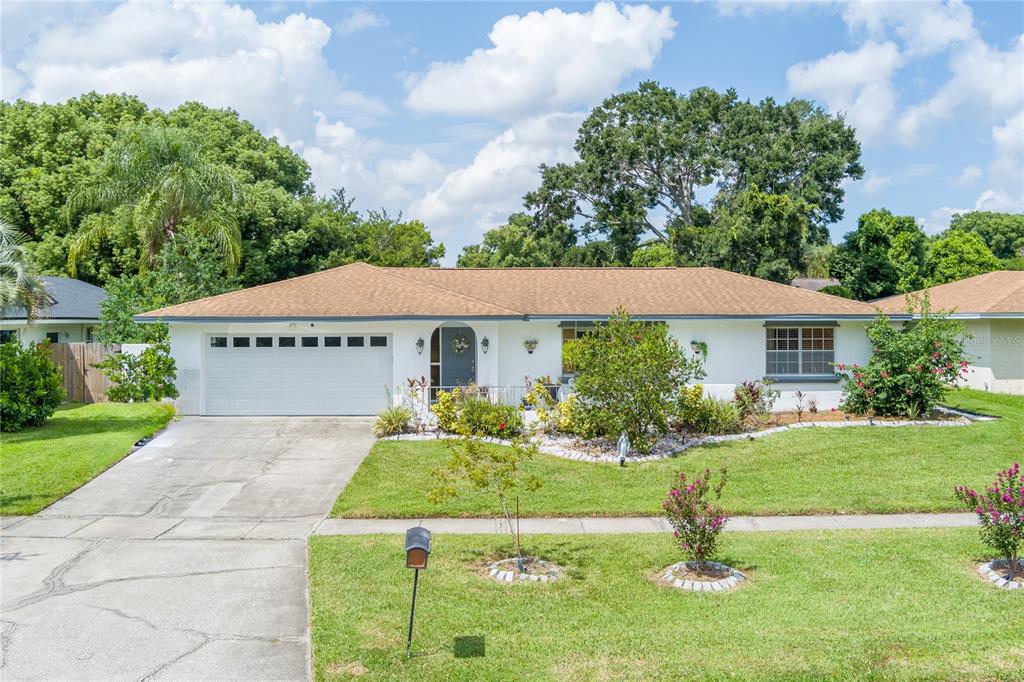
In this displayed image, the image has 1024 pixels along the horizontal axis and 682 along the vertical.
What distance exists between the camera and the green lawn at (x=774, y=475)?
1227 cm

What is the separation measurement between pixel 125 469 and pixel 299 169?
1248 inches

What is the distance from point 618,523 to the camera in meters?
11.6

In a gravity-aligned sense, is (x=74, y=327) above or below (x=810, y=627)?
above

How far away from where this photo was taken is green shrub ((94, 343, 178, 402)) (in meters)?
20.5

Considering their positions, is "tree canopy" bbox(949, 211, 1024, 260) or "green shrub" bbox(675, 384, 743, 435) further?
"tree canopy" bbox(949, 211, 1024, 260)

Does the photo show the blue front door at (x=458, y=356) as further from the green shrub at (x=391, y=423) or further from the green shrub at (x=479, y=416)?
the green shrub at (x=391, y=423)

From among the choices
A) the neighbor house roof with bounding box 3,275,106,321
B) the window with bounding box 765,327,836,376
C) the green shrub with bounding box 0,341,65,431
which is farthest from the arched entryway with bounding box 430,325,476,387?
the neighbor house roof with bounding box 3,275,106,321

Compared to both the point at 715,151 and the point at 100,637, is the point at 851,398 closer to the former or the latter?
the point at 100,637

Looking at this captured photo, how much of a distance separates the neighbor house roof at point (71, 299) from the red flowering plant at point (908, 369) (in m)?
24.3

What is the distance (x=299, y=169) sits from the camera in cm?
4384

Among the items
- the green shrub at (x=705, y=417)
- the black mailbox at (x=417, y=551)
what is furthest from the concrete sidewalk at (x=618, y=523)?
the green shrub at (x=705, y=417)

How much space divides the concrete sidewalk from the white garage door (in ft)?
27.6

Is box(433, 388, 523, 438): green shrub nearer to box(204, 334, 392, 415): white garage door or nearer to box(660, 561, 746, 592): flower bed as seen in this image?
box(204, 334, 392, 415): white garage door

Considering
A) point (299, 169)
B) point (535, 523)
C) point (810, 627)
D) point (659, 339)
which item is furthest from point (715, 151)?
point (810, 627)
